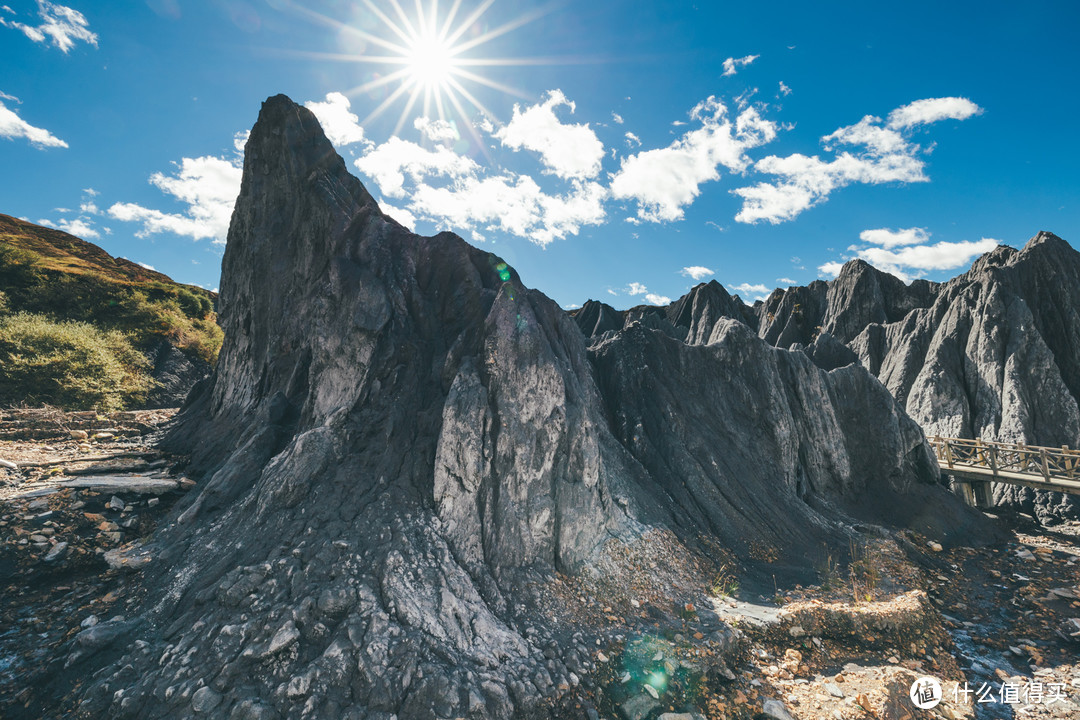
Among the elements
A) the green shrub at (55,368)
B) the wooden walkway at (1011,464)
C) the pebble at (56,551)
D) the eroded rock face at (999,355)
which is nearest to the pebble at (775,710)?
the pebble at (56,551)

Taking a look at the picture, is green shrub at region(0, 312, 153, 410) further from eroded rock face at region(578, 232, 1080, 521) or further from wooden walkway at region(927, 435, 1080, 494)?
wooden walkway at region(927, 435, 1080, 494)

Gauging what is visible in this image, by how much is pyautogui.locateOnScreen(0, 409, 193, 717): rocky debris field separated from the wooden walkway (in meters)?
34.9

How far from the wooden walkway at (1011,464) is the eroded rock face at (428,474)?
4.71 metres

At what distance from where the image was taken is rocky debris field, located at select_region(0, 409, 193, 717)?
811 cm

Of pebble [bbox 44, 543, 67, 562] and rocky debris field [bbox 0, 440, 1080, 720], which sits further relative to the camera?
pebble [bbox 44, 543, 67, 562]

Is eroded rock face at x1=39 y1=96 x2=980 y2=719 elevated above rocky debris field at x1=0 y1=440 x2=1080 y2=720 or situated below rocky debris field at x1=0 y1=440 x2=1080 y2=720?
above

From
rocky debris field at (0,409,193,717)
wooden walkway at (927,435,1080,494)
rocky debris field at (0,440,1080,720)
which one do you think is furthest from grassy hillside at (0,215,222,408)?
wooden walkway at (927,435,1080,494)

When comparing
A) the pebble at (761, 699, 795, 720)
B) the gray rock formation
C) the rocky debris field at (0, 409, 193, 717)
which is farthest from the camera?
the gray rock formation

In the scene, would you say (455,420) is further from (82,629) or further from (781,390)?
(781,390)

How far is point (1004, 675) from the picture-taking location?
9.34 metres

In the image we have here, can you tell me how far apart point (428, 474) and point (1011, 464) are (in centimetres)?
3034

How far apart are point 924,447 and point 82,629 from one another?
103ft

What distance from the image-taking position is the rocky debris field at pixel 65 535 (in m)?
8.11

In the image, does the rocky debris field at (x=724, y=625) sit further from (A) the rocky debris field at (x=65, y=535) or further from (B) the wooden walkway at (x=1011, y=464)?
(B) the wooden walkway at (x=1011, y=464)
